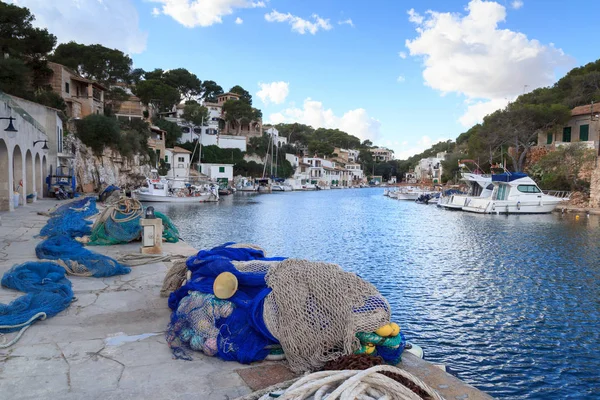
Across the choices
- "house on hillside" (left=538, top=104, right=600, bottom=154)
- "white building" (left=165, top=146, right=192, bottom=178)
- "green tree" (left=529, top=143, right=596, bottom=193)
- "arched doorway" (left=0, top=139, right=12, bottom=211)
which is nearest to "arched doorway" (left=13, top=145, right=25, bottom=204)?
"arched doorway" (left=0, top=139, right=12, bottom=211)

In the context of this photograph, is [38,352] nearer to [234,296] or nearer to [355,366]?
[234,296]

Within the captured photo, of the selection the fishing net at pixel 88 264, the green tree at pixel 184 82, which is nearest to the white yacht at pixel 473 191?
the fishing net at pixel 88 264

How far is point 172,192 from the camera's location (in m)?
43.0

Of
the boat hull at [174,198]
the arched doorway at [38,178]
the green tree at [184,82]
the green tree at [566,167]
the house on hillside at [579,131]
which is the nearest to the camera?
the arched doorway at [38,178]

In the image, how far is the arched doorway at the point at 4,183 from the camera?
53.0 ft

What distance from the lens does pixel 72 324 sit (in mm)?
4707

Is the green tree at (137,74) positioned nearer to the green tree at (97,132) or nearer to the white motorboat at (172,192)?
the white motorboat at (172,192)

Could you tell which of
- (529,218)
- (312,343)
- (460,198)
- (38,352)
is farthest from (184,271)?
(460,198)

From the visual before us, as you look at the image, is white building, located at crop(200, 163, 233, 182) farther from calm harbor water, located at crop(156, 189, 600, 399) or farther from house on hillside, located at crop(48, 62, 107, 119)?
calm harbor water, located at crop(156, 189, 600, 399)

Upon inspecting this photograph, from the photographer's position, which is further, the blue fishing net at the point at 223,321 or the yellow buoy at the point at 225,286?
the yellow buoy at the point at 225,286

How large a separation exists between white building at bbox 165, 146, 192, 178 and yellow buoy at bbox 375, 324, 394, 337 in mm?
55641

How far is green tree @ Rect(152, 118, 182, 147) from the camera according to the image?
61.8 metres

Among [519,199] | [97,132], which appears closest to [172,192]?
[97,132]

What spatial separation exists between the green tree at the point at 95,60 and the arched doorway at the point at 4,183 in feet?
108
